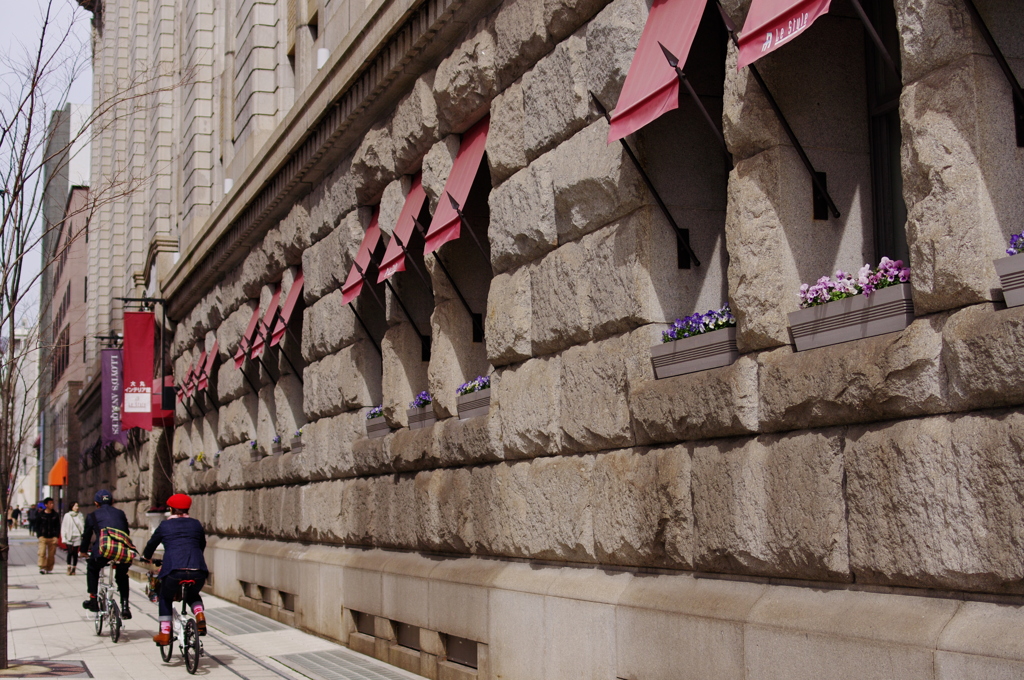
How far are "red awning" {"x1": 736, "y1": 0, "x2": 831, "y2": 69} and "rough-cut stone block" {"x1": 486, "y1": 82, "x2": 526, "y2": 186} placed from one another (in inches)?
121

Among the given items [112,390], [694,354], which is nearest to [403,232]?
[694,354]

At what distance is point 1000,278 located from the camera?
4871 mm

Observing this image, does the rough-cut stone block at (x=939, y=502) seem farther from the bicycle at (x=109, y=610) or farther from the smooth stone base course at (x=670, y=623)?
the bicycle at (x=109, y=610)

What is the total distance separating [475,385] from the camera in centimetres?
1012

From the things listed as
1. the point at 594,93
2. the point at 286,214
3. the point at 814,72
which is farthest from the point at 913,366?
the point at 286,214

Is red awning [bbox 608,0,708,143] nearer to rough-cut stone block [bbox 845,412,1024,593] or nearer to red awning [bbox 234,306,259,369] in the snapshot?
rough-cut stone block [bbox 845,412,1024,593]

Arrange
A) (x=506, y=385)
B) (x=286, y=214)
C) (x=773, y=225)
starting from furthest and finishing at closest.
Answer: (x=286, y=214)
(x=506, y=385)
(x=773, y=225)

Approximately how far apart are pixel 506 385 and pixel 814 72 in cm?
353

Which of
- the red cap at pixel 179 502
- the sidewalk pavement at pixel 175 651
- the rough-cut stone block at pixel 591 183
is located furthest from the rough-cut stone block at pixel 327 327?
the rough-cut stone block at pixel 591 183

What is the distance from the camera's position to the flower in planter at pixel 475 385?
10.0 m

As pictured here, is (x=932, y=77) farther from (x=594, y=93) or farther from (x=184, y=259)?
(x=184, y=259)

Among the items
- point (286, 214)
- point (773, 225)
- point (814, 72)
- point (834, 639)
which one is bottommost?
point (834, 639)

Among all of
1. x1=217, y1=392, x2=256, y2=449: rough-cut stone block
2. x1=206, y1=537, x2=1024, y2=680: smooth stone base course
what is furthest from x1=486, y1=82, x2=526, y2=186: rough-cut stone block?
x1=217, y1=392, x2=256, y2=449: rough-cut stone block

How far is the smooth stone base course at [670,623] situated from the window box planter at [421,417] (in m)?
1.19
